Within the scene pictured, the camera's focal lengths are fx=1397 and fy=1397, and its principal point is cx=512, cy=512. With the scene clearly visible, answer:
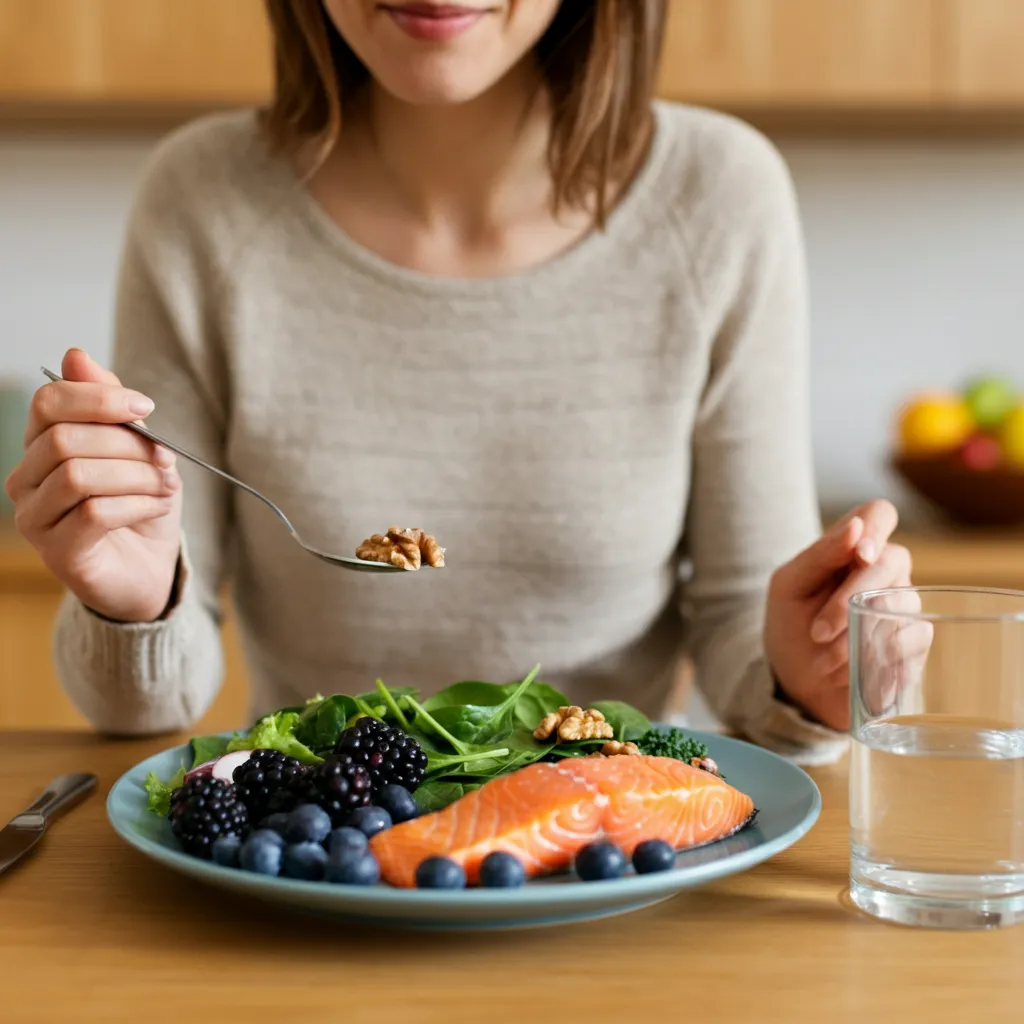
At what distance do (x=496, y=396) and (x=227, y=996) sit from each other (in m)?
0.90

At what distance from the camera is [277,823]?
71 cm

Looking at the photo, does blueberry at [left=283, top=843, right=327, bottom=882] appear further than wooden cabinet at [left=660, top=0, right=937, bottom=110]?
No

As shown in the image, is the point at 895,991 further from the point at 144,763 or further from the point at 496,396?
the point at 496,396

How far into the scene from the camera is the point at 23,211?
2803 mm

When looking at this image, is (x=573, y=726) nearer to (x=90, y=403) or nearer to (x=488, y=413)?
(x=90, y=403)

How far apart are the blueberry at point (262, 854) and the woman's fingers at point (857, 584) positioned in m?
0.44

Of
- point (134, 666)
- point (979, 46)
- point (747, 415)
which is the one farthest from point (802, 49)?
point (134, 666)

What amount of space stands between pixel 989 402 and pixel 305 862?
2.10m

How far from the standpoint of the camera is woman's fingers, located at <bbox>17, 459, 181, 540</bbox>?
0.92m

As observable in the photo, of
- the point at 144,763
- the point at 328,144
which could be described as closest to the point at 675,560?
the point at 328,144

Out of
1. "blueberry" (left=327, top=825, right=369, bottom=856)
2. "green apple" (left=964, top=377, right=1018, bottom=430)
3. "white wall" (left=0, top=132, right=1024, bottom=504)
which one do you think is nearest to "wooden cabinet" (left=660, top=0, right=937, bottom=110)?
"white wall" (left=0, top=132, right=1024, bottom=504)

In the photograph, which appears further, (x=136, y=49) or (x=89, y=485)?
(x=136, y=49)

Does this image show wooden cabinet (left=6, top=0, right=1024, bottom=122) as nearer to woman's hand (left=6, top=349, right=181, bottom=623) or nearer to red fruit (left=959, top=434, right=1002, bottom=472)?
red fruit (left=959, top=434, right=1002, bottom=472)

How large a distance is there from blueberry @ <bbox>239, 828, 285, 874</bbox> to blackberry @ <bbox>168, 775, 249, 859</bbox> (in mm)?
34
